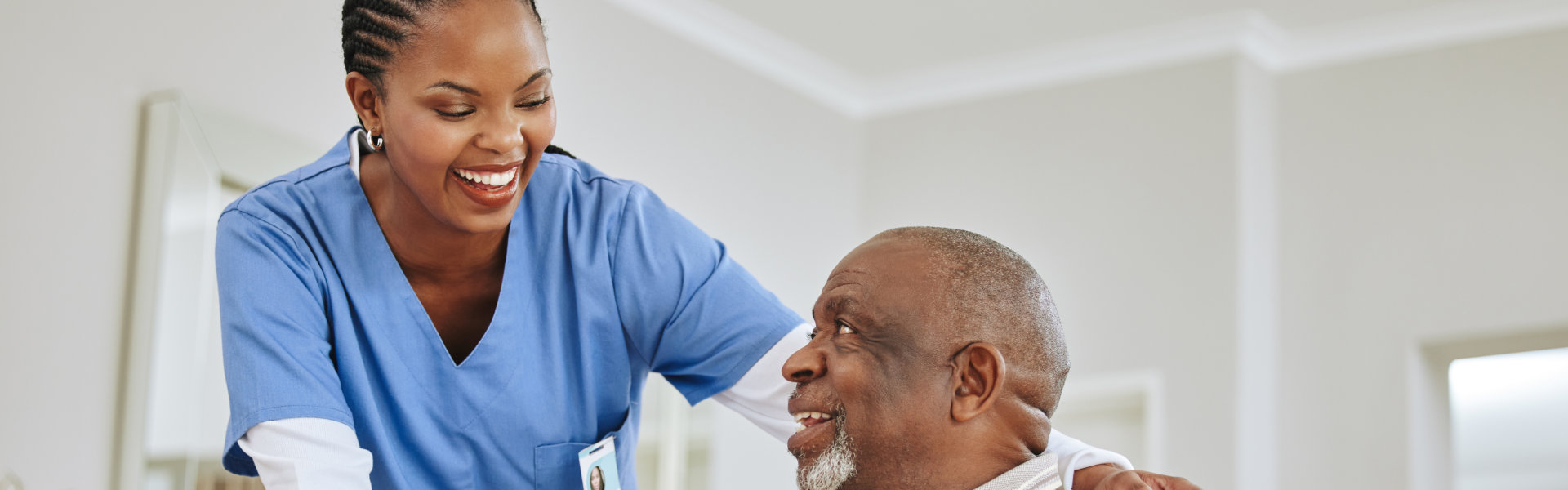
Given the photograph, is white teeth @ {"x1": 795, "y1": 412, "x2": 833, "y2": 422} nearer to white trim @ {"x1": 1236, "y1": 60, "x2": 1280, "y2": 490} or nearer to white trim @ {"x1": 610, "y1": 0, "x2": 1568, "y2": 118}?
white trim @ {"x1": 610, "y1": 0, "x2": 1568, "y2": 118}

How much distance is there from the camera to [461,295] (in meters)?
1.56

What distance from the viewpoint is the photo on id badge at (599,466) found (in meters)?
1.54

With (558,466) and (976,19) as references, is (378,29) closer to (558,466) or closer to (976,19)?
(558,466)

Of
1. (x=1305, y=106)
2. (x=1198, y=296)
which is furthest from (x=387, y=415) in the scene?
(x=1305, y=106)

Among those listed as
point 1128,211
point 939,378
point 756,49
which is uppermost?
point 756,49

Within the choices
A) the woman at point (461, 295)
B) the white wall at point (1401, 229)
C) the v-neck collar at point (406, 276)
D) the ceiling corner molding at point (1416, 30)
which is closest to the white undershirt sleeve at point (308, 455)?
the woman at point (461, 295)

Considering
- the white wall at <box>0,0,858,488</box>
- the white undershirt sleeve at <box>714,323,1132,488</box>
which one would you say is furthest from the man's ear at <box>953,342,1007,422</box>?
the white wall at <box>0,0,858,488</box>

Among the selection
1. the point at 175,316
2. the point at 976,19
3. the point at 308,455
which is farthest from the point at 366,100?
the point at 976,19

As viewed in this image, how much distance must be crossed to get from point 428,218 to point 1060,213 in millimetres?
3518

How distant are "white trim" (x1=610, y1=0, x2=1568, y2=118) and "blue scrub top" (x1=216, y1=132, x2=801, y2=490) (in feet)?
8.82

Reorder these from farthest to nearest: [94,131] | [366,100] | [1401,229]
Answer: [1401,229] < [94,131] < [366,100]

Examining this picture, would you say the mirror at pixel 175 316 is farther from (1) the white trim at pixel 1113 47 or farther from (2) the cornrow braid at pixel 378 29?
(1) the white trim at pixel 1113 47

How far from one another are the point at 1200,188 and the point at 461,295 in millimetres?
3342

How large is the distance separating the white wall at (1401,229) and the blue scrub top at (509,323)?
10.4 feet
